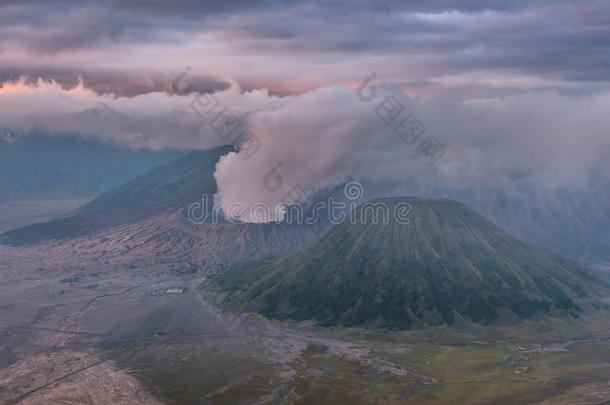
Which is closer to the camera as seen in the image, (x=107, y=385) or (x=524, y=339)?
(x=107, y=385)

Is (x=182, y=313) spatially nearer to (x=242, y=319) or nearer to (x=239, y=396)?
(x=242, y=319)

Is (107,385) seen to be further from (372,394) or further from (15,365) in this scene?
(372,394)

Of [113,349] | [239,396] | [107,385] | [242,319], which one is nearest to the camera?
[239,396]

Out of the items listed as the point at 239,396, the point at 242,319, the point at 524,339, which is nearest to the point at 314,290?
the point at 242,319

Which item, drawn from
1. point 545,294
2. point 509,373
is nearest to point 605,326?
point 545,294

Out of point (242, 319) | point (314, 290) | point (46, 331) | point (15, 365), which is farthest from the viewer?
point (314, 290)

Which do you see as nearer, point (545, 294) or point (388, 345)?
point (388, 345)

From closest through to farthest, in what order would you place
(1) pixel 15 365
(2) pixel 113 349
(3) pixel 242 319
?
(1) pixel 15 365 < (2) pixel 113 349 < (3) pixel 242 319

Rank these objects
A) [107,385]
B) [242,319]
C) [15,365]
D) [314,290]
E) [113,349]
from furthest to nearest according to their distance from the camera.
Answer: [314,290]
[242,319]
[113,349]
[15,365]
[107,385]

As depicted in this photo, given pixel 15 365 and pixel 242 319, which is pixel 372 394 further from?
pixel 15 365
